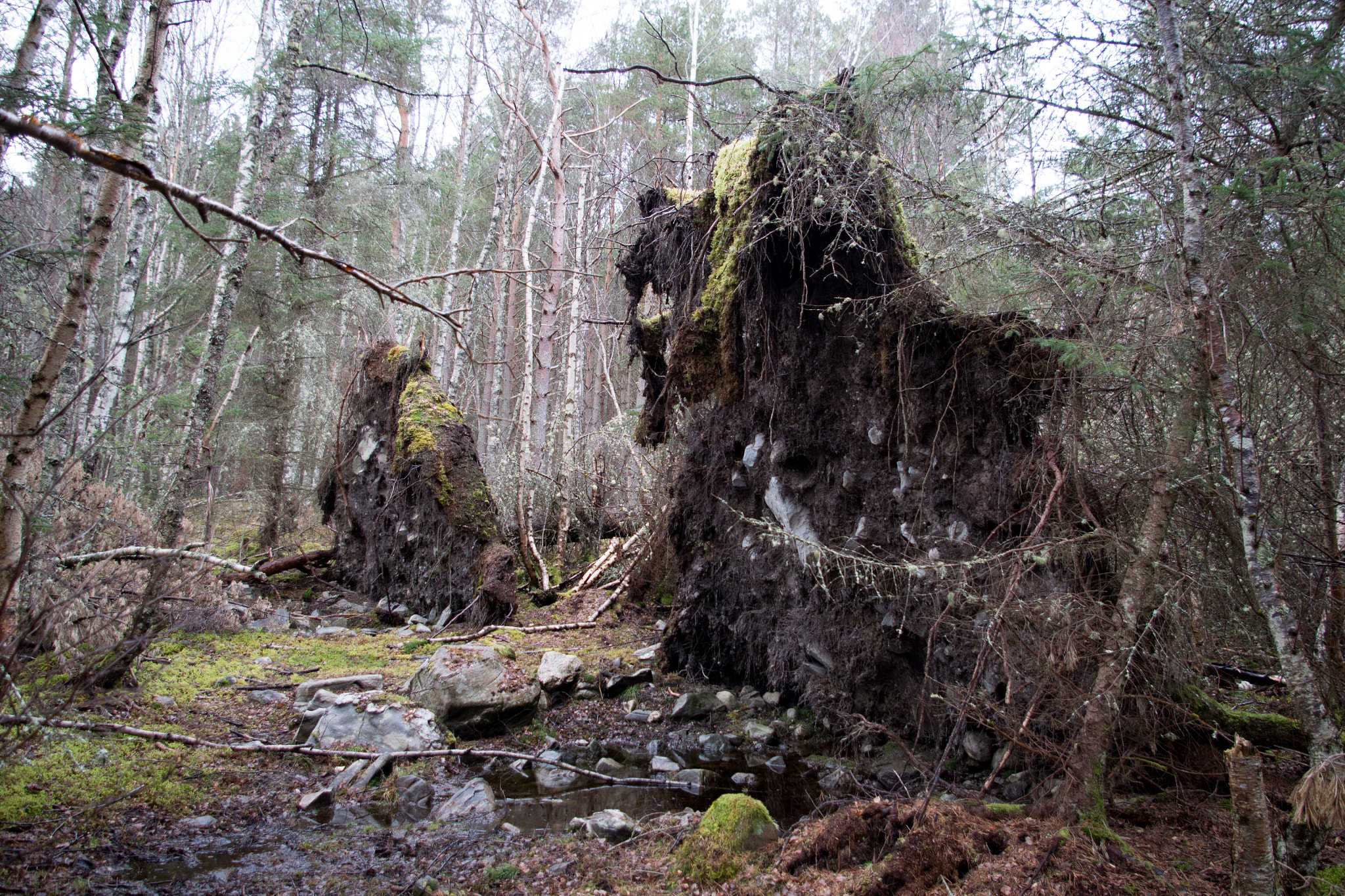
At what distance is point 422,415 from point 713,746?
19.2ft

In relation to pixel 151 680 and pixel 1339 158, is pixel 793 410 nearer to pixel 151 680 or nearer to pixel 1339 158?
pixel 1339 158

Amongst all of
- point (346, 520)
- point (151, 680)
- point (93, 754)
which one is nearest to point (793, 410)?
point (93, 754)

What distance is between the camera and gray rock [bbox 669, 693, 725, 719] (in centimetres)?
564

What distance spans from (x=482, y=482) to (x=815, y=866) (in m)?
6.61

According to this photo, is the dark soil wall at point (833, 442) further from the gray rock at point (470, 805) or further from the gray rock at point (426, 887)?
the gray rock at point (426, 887)

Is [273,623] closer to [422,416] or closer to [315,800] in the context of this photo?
[422,416]

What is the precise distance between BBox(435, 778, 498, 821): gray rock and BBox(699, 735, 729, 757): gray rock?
1.66 m

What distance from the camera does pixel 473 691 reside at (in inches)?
197

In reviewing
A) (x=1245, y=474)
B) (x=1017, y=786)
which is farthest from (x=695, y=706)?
(x=1245, y=474)

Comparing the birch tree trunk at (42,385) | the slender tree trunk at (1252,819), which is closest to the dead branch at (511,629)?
the birch tree trunk at (42,385)

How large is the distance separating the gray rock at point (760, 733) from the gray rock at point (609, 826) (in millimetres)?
1687

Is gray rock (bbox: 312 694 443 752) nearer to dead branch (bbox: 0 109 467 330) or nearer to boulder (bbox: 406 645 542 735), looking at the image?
boulder (bbox: 406 645 542 735)

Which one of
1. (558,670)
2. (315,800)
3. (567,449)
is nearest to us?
(315,800)

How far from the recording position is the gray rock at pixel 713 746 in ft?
16.3
